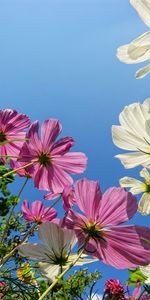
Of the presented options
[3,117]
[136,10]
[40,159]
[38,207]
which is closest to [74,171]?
[40,159]

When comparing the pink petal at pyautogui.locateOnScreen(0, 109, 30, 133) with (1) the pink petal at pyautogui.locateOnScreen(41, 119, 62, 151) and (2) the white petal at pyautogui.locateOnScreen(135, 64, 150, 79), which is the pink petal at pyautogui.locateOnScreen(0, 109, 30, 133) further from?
(2) the white petal at pyautogui.locateOnScreen(135, 64, 150, 79)

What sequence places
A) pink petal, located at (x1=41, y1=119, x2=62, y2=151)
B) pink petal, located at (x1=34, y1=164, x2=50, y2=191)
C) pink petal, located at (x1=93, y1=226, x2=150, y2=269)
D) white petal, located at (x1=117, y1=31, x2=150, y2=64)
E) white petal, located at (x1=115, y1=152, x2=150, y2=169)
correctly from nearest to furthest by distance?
white petal, located at (x1=117, y1=31, x2=150, y2=64) → pink petal, located at (x1=93, y1=226, x2=150, y2=269) → white petal, located at (x1=115, y1=152, x2=150, y2=169) → pink petal, located at (x1=34, y1=164, x2=50, y2=191) → pink petal, located at (x1=41, y1=119, x2=62, y2=151)

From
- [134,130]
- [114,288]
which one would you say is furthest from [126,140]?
[114,288]

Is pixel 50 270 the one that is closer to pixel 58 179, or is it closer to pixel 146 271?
pixel 146 271

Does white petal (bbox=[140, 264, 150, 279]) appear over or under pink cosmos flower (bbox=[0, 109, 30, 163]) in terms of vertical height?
under

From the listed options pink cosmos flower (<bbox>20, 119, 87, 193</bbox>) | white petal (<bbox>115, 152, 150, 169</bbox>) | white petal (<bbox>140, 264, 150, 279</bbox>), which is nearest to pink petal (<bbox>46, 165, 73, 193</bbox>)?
pink cosmos flower (<bbox>20, 119, 87, 193</bbox>)

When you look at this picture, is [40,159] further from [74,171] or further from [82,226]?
[82,226]
